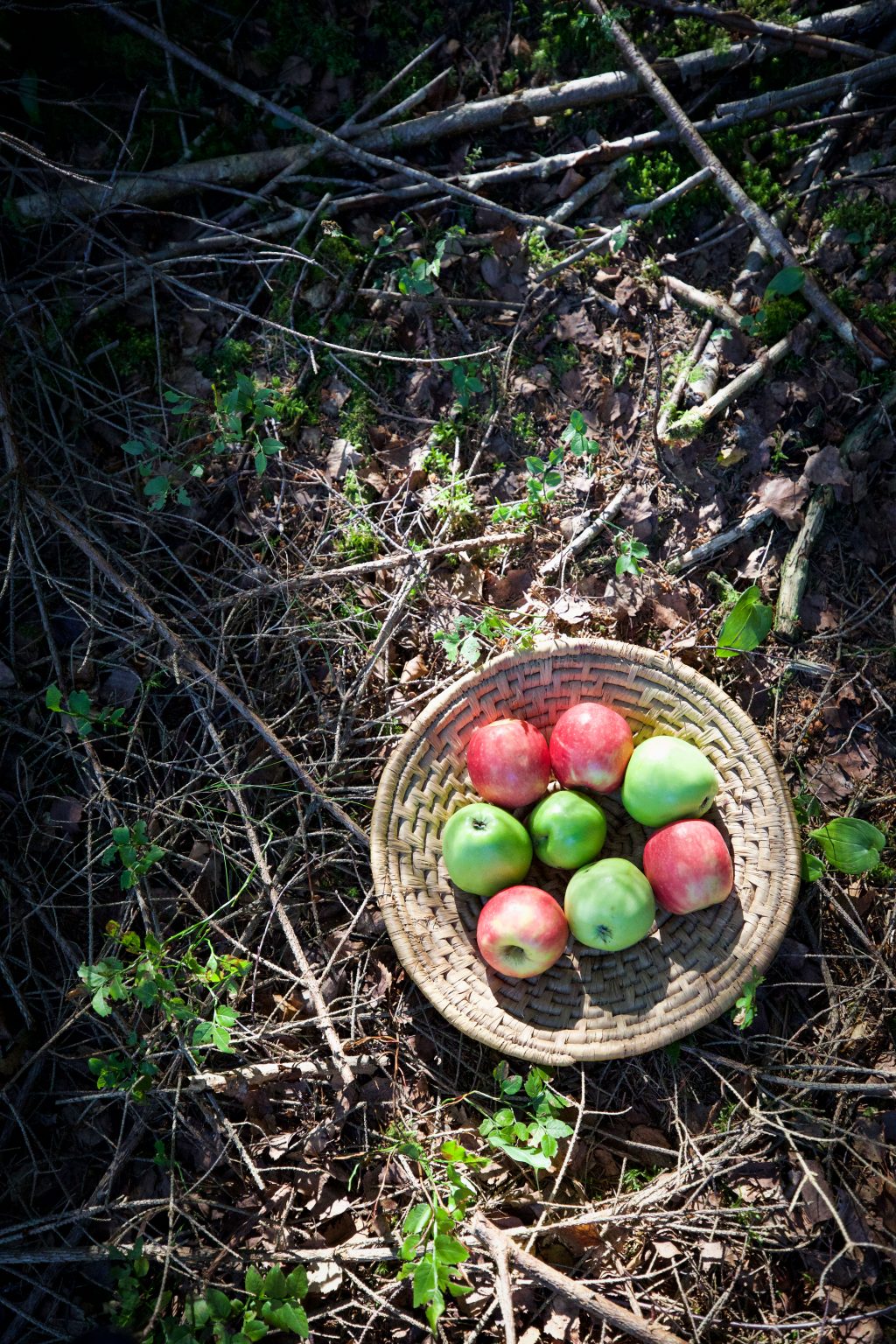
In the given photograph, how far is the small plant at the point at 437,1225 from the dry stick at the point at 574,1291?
0.10 meters

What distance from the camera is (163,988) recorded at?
8.55 ft

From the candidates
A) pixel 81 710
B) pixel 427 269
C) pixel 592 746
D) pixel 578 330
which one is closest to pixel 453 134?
pixel 427 269

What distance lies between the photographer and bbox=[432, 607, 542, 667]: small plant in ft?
9.79

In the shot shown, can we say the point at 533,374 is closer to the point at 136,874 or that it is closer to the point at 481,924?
the point at 481,924

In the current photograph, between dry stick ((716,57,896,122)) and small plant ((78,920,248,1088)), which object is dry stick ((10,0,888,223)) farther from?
small plant ((78,920,248,1088))

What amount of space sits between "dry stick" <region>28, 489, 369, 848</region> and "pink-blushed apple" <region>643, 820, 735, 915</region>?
0.98m

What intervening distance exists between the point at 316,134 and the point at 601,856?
2.99 m

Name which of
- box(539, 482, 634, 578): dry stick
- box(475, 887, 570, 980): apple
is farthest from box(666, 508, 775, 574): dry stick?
box(475, 887, 570, 980): apple

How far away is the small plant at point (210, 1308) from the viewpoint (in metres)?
2.39

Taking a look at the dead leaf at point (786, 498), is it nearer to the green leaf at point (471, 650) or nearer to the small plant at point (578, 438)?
the small plant at point (578, 438)

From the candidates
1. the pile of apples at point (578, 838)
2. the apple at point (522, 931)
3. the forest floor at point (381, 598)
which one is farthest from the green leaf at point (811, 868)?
the apple at point (522, 931)

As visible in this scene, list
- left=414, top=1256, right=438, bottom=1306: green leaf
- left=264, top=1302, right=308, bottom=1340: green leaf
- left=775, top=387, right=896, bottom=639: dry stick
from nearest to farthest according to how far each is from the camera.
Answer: left=414, top=1256, right=438, bottom=1306: green leaf, left=264, top=1302, right=308, bottom=1340: green leaf, left=775, top=387, right=896, bottom=639: dry stick

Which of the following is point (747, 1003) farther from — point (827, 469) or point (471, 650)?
point (827, 469)

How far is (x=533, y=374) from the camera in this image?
11.3 feet
